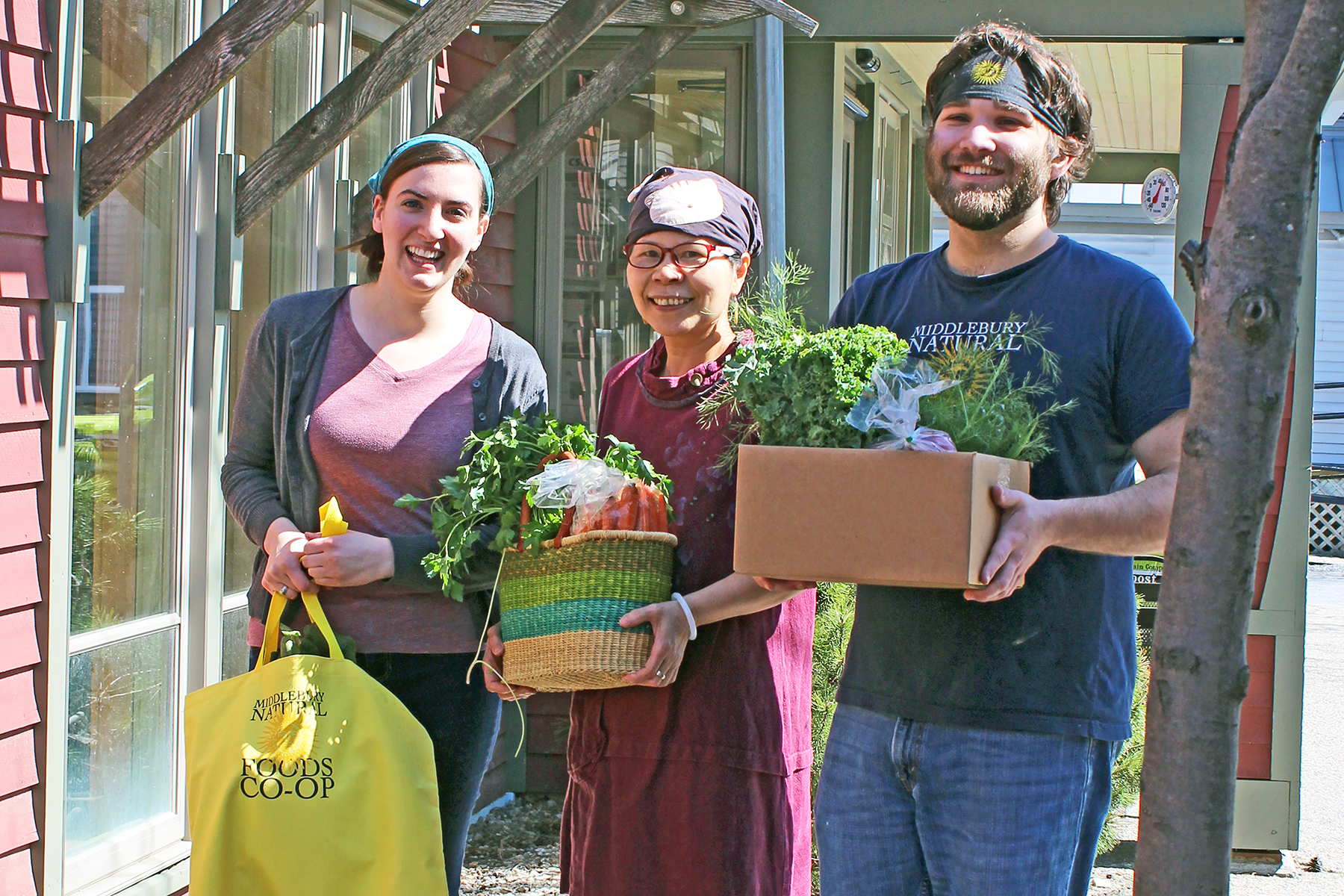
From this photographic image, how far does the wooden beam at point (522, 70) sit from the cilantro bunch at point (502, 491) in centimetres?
190

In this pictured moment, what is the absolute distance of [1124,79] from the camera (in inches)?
265

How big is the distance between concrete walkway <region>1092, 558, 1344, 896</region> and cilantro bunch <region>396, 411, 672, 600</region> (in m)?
2.30

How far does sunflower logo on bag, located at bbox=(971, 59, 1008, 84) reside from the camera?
1.84 m

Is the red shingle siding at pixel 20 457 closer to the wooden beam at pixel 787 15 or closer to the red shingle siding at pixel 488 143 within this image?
the red shingle siding at pixel 488 143

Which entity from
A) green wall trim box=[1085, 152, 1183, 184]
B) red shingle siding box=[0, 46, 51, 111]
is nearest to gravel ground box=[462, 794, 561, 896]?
red shingle siding box=[0, 46, 51, 111]

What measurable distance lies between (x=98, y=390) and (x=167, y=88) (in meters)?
0.81

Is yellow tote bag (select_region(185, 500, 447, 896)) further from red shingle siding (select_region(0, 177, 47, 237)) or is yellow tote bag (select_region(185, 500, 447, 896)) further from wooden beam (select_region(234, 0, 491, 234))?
wooden beam (select_region(234, 0, 491, 234))

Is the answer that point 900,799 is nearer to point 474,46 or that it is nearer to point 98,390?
point 98,390

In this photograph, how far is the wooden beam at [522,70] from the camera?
12.3 ft

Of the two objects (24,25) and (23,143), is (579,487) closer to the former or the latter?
(23,143)

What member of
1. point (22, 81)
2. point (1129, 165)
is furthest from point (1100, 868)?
point (1129, 165)

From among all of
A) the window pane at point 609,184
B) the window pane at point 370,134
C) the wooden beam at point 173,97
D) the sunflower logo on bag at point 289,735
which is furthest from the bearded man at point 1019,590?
the window pane at point 609,184

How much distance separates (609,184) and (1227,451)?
4.25 m

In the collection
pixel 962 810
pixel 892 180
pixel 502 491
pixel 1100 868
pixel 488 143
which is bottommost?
pixel 1100 868
